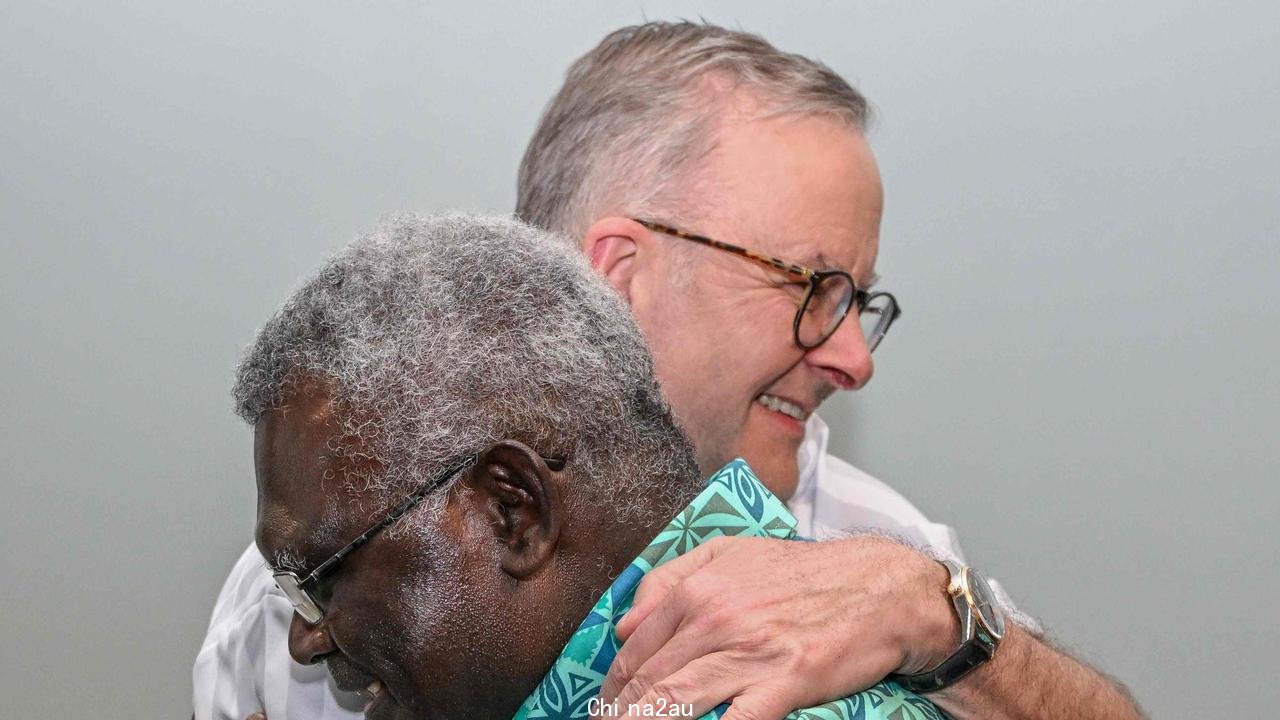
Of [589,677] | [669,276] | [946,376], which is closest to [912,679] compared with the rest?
[589,677]

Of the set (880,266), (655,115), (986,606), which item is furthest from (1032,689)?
(880,266)

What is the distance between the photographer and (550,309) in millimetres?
1236

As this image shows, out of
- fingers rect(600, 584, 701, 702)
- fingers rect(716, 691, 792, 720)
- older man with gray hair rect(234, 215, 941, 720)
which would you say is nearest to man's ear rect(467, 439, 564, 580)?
older man with gray hair rect(234, 215, 941, 720)

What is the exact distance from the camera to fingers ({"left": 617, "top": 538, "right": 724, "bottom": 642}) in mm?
1157

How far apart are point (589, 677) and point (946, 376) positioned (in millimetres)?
1557

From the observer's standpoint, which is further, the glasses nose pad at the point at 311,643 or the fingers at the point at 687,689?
the glasses nose pad at the point at 311,643

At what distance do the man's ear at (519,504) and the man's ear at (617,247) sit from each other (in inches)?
28.1

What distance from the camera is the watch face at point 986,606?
1378 mm

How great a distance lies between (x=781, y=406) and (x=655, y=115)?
1.60 feet

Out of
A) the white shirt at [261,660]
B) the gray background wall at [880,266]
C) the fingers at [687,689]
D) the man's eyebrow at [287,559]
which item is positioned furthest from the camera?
the gray background wall at [880,266]

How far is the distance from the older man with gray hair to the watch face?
0.17m

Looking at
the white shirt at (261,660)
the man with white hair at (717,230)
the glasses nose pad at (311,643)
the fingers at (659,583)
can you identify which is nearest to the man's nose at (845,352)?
the man with white hair at (717,230)

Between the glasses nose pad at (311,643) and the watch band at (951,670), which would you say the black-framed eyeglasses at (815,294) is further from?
the glasses nose pad at (311,643)

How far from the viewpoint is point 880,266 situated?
2537mm
